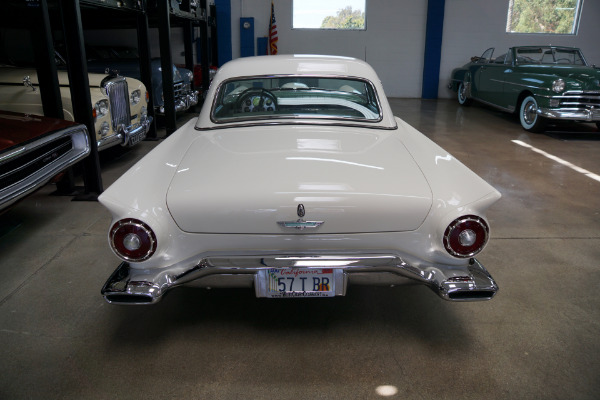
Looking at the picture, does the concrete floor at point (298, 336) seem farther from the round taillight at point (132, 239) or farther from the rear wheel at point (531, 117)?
the rear wheel at point (531, 117)

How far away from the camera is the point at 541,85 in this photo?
791cm

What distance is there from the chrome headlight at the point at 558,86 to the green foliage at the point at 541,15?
700 cm

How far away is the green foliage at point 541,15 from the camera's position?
534 inches

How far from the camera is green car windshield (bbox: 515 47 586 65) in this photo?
29.6 feet

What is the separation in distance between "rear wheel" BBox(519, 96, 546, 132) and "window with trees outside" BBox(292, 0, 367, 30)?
6474mm

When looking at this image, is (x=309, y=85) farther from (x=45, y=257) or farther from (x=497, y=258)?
(x=45, y=257)

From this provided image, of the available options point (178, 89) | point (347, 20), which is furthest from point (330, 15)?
point (178, 89)

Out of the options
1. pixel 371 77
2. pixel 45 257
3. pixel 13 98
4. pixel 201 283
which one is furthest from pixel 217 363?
pixel 13 98

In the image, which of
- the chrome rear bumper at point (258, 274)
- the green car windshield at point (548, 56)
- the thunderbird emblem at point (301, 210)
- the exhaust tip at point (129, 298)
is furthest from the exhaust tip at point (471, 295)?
the green car windshield at point (548, 56)

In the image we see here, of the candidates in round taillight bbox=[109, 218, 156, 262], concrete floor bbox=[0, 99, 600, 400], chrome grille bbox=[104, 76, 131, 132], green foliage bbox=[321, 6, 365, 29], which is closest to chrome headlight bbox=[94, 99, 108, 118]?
chrome grille bbox=[104, 76, 131, 132]

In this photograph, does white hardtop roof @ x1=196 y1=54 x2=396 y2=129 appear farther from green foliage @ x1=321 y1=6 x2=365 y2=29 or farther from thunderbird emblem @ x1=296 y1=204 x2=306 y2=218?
green foliage @ x1=321 y1=6 x2=365 y2=29

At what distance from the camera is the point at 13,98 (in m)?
4.72

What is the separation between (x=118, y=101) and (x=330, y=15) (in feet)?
32.1

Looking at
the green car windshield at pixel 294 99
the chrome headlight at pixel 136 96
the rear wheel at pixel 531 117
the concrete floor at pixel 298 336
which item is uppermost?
the green car windshield at pixel 294 99
